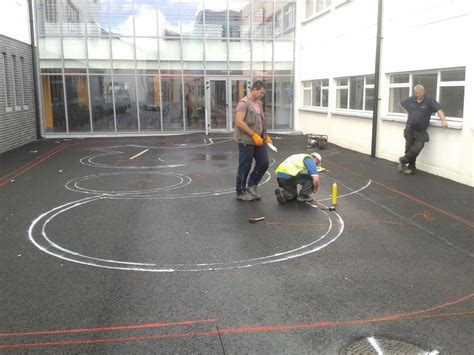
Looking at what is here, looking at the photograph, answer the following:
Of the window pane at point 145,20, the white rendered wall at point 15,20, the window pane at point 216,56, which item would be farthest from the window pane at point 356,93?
the white rendered wall at point 15,20

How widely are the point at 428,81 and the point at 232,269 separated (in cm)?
820

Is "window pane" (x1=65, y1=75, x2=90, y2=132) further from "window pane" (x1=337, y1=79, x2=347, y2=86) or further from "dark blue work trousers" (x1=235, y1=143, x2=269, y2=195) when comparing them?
"dark blue work trousers" (x1=235, y1=143, x2=269, y2=195)

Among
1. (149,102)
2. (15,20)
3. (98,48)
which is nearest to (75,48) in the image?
(98,48)

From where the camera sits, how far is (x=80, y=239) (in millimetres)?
Result: 6312

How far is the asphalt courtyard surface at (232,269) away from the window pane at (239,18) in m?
13.3

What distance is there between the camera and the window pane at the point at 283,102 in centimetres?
2219

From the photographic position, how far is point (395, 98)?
12.9 metres

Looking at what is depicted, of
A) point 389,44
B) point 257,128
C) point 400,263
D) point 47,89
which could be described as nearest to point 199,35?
point 47,89

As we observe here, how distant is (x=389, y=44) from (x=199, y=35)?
34.7 feet

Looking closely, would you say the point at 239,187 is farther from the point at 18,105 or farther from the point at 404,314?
the point at 18,105

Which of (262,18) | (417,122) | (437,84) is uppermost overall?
(262,18)

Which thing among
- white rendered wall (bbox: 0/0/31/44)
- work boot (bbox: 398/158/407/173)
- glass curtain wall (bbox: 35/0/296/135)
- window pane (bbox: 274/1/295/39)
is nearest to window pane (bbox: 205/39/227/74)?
glass curtain wall (bbox: 35/0/296/135)

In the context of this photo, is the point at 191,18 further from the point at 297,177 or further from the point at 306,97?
the point at 297,177

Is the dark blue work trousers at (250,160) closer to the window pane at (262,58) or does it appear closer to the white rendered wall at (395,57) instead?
the white rendered wall at (395,57)
